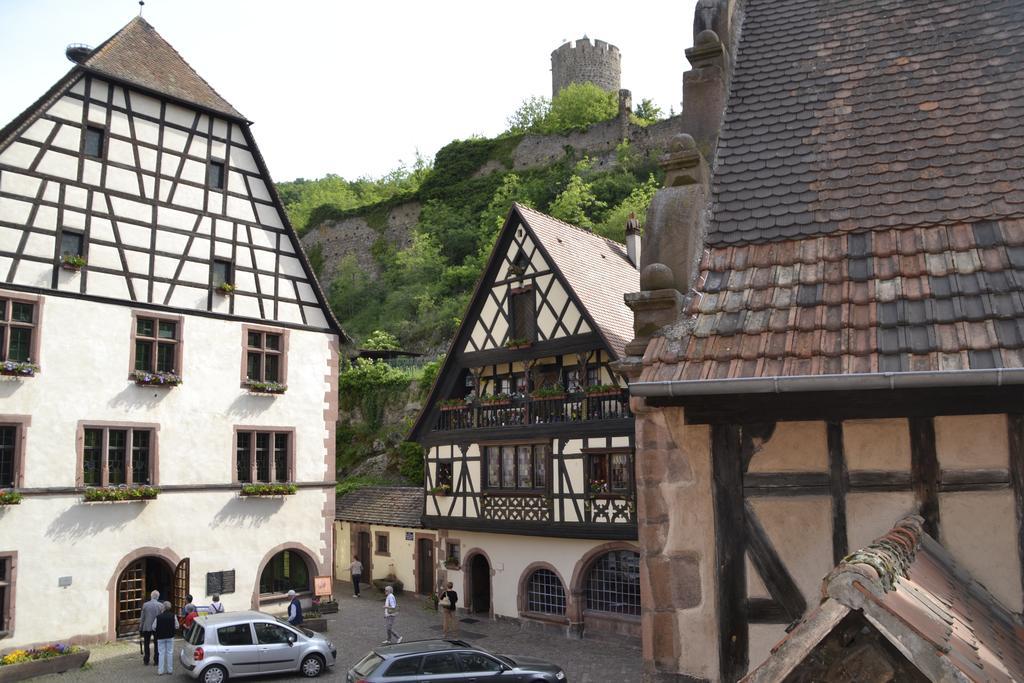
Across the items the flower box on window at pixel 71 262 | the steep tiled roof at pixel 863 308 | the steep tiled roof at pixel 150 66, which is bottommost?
the steep tiled roof at pixel 863 308

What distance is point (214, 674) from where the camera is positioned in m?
14.6

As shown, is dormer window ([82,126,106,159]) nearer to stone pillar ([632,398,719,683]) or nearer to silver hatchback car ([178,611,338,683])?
silver hatchback car ([178,611,338,683])

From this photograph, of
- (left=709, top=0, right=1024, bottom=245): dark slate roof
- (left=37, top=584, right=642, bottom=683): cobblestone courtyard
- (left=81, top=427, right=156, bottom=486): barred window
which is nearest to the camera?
(left=709, top=0, right=1024, bottom=245): dark slate roof

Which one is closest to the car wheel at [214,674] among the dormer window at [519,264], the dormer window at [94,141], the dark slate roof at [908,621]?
the dormer window at [519,264]

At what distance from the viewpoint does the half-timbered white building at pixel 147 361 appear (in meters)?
17.2

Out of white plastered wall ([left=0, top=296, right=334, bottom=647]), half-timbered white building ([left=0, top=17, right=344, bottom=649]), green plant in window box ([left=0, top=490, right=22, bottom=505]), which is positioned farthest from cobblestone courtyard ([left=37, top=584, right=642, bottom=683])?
green plant in window box ([left=0, top=490, right=22, bottom=505])

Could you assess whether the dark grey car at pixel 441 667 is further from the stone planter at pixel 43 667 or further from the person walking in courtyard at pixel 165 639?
the stone planter at pixel 43 667

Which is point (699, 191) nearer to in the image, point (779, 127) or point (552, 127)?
point (779, 127)

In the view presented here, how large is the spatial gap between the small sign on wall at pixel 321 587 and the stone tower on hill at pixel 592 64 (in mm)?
56139

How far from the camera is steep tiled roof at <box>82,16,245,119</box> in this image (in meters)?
19.5

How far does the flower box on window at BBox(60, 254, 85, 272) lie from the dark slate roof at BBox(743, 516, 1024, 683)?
57.9 ft

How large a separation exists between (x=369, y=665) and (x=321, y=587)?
31.3 ft

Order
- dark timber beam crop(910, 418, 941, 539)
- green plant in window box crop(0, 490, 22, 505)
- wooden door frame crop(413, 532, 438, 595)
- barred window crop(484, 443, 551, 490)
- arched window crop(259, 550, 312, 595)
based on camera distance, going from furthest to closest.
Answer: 1. wooden door frame crop(413, 532, 438, 595)
2. arched window crop(259, 550, 312, 595)
3. barred window crop(484, 443, 551, 490)
4. green plant in window box crop(0, 490, 22, 505)
5. dark timber beam crop(910, 418, 941, 539)

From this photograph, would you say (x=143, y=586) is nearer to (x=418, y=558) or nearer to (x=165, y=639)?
(x=165, y=639)
